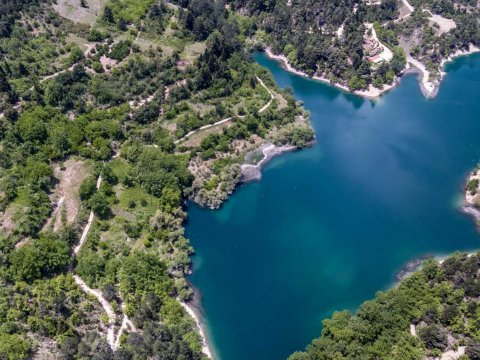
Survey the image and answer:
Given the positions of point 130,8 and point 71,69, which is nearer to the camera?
point 71,69

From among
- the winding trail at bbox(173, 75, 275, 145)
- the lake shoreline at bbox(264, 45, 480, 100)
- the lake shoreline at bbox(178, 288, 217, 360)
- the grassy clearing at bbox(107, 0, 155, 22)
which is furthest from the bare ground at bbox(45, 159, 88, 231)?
the lake shoreline at bbox(264, 45, 480, 100)

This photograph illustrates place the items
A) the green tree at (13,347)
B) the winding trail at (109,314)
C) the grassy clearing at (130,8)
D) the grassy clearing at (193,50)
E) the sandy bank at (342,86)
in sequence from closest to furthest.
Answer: the green tree at (13,347) → the winding trail at (109,314) → the sandy bank at (342,86) → the grassy clearing at (193,50) → the grassy clearing at (130,8)

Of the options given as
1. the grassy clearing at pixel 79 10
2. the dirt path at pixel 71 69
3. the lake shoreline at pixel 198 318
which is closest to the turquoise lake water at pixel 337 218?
the lake shoreline at pixel 198 318

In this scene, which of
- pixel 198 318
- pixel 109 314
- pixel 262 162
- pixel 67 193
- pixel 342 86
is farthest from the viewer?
pixel 342 86

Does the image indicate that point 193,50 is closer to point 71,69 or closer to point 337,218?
point 71,69

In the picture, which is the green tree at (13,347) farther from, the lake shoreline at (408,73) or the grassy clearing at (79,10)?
the lake shoreline at (408,73)

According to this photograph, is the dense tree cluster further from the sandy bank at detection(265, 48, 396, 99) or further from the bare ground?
the sandy bank at detection(265, 48, 396, 99)

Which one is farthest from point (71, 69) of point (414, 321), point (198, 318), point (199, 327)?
point (414, 321)
